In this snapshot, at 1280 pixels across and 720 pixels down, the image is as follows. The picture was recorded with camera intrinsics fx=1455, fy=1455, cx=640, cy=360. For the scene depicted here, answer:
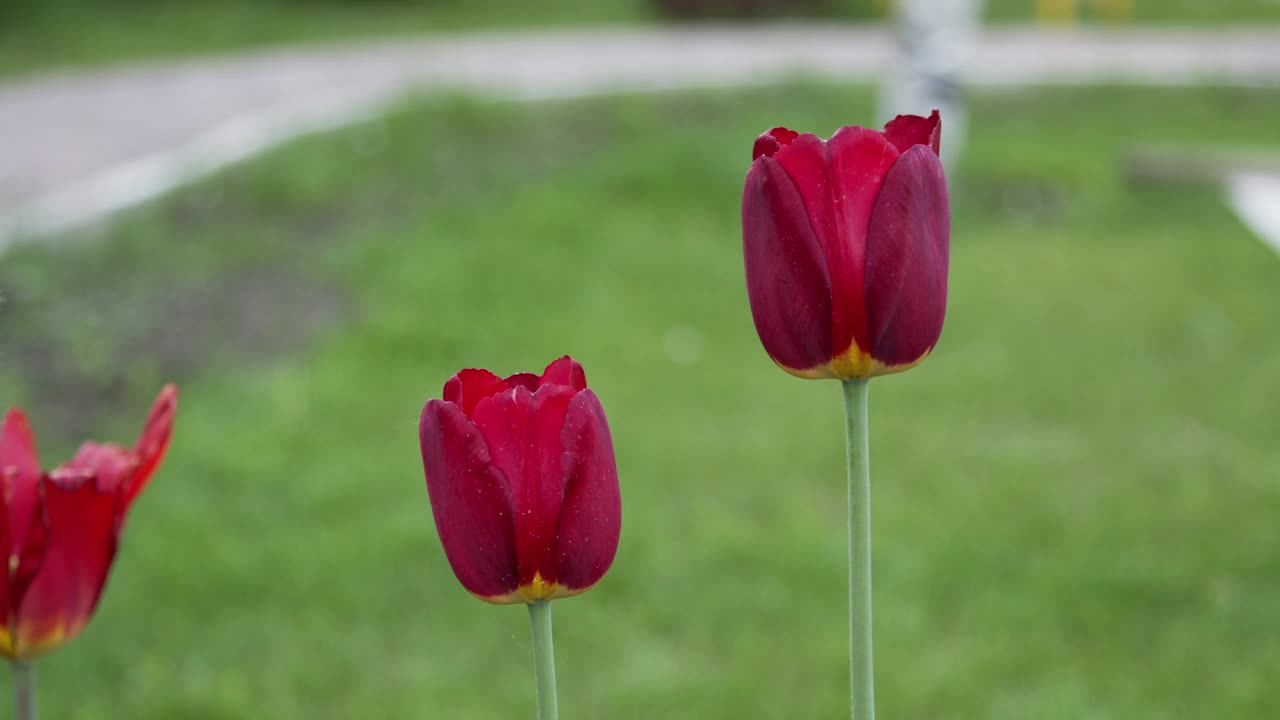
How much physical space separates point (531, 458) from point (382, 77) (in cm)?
910

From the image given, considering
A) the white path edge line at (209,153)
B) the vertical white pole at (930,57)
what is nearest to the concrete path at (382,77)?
the white path edge line at (209,153)

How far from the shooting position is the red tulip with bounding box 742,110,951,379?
2.59 feet

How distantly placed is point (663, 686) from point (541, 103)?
583 centimetres

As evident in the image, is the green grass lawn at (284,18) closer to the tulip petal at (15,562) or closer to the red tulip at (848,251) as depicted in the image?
the tulip petal at (15,562)

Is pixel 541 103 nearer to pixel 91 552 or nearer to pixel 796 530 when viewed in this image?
pixel 796 530

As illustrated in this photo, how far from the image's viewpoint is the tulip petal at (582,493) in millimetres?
757

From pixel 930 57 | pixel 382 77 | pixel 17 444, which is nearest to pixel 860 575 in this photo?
pixel 17 444

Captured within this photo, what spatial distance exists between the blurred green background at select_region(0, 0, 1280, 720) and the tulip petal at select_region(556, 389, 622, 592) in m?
1.93

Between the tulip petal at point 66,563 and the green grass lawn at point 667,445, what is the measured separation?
1.19m

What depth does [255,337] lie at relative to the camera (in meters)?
4.55

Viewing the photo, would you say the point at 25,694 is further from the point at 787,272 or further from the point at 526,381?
the point at 787,272

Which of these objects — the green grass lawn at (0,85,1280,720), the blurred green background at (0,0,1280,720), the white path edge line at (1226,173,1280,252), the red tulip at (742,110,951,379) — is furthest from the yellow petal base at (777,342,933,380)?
the white path edge line at (1226,173,1280,252)

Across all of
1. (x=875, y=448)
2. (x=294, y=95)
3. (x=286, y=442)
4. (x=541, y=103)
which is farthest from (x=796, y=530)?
(x=294, y=95)

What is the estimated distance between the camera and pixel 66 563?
0.88m
